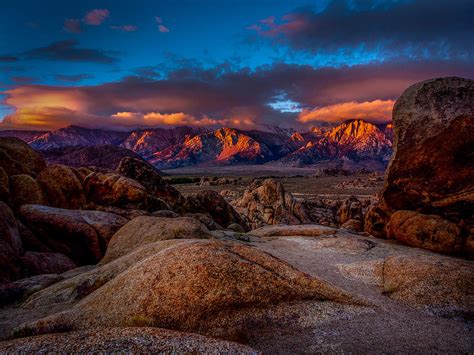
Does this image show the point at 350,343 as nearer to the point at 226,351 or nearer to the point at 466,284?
the point at 226,351

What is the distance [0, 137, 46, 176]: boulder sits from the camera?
21359mm

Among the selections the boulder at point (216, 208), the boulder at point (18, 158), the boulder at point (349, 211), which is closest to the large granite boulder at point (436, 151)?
the boulder at point (216, 208)

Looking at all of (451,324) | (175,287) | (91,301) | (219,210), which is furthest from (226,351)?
(219,210)

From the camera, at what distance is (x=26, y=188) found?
20.1m

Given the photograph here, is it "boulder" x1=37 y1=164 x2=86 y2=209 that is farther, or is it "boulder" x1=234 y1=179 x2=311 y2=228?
"boulder" x1=234 y1=179 x2=311 y2=228

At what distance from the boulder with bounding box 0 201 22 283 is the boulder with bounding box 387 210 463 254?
19114 mm

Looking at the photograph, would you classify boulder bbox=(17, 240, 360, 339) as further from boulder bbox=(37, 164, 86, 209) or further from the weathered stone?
boulder bbox=(37, 164, 86, 209)

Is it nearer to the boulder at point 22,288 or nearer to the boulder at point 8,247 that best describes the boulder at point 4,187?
the boulder at point 8,247

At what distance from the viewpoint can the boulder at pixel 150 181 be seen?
3025 centimetres

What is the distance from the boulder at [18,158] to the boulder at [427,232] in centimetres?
2432

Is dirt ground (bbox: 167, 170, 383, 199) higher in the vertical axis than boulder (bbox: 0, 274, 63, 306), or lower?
lower

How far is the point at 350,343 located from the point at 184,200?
25417 millimetres

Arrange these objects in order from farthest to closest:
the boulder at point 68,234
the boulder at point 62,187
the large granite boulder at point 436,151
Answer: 1. the boulder at point 62,187
2. the large granite boulder at point 436,151
3. the boulder at point 68,234

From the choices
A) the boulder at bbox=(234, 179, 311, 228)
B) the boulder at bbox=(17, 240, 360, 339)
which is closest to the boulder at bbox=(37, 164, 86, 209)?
the boulder at bbox=(17, 240, 360, 339)
